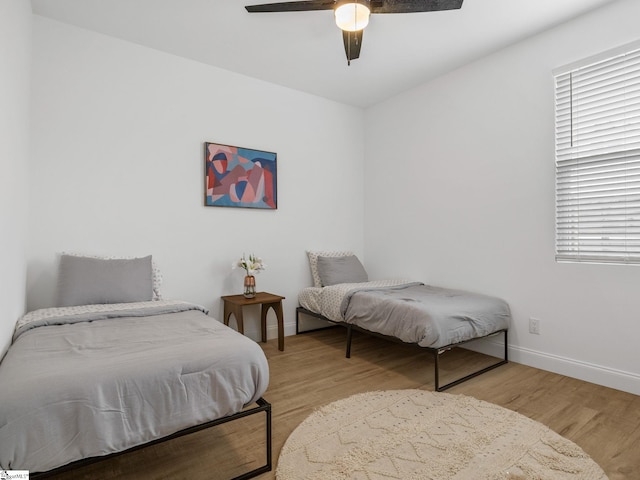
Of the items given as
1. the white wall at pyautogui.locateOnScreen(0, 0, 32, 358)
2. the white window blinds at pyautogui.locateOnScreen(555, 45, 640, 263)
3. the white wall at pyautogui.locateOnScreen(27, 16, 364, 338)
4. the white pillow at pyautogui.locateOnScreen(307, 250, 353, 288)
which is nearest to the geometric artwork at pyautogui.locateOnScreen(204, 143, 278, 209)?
the white wall at pyautogui.locateOnScreen(27, 16, 364, 338)

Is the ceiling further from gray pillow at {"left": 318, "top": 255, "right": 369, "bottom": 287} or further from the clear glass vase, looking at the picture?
the clear glass vase

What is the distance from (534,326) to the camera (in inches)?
118

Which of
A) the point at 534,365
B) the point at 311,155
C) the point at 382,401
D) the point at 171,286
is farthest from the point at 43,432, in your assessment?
the point at 311,155

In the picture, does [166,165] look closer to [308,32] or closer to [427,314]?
[308,32]

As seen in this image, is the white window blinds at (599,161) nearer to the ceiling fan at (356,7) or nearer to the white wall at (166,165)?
the ceiling fan at (356,7)

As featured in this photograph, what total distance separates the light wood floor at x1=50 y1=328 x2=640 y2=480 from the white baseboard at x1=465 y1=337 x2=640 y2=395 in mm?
71

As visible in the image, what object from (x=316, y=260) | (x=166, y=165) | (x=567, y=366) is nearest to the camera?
(x=567, y=366)

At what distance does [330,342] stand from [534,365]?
1.87 meters

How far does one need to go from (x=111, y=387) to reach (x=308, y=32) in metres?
2.88

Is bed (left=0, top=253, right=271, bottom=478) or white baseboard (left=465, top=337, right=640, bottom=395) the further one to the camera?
white baseboard (left=465, top=337, right=640, bottom=395)

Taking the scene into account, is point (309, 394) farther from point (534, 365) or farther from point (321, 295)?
point (534, 365)

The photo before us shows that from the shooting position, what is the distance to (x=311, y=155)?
427 centimetres

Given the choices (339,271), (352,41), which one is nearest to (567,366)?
(339,271)

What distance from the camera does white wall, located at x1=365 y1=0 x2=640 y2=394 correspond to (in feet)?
8.50
